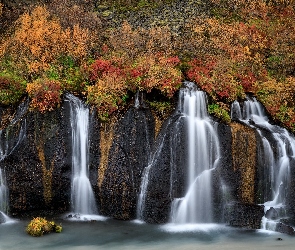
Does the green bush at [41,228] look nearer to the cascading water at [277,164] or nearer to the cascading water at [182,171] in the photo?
the cascading water at [182,171]

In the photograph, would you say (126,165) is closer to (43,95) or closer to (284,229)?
(43,95)

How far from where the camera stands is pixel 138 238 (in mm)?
15203

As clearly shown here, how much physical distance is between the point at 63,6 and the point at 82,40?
3.77 metres

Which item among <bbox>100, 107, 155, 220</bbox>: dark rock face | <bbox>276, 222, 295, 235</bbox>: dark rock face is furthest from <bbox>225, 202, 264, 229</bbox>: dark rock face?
<bbox>100, 107, 155, 220</bbox>: dark rock face

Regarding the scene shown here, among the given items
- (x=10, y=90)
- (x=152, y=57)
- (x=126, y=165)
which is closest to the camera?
(x=126, y=165)

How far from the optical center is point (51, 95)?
1797 cm

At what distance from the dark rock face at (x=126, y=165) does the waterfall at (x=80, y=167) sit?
637mm

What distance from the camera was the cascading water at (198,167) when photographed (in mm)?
17000

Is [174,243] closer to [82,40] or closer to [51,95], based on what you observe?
[51,95]

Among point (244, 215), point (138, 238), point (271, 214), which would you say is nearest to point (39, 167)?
point (138, 238)

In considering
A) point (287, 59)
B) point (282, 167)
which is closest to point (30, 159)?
point (282, 167)

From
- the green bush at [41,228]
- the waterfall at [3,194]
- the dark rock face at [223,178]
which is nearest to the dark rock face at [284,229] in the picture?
the dark rock face at [223,178]

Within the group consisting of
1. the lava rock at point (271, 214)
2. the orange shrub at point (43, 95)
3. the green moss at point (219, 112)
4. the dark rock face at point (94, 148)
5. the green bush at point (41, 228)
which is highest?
the orange shrub at point (43, 95)

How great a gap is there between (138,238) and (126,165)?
3.66 meters
